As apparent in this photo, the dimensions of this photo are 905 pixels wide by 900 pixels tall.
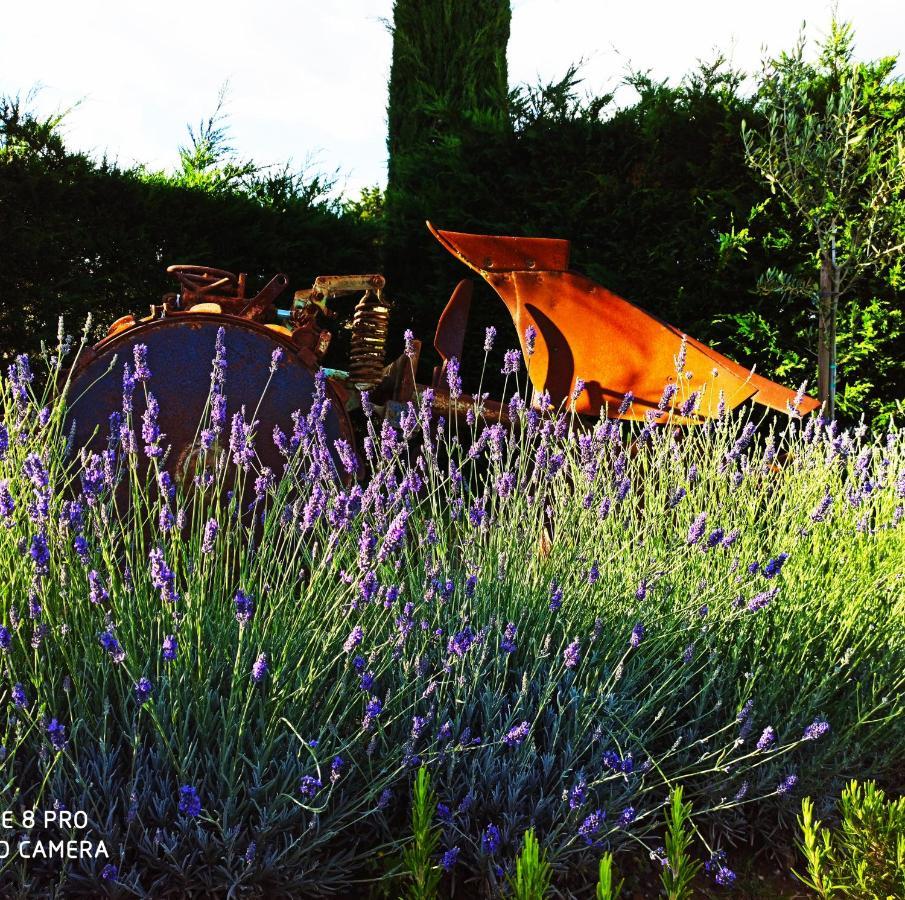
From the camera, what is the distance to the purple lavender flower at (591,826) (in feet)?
6.22

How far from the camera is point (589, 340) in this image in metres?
4.05

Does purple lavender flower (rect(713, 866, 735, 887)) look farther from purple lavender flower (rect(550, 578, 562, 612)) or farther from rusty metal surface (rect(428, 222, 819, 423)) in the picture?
rusty metal surface (rect(428, 222, 819, 423))

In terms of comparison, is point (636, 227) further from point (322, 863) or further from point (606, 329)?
point (322, 863)

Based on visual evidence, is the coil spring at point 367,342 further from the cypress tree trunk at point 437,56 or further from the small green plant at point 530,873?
the cypress tree trunk at point 437,56

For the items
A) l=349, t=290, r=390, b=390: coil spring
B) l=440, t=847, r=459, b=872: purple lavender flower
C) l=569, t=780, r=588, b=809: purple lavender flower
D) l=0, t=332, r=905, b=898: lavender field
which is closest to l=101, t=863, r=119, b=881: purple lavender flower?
l=0, t=332, r=905, b=898: lavender field

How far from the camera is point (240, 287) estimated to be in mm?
4184

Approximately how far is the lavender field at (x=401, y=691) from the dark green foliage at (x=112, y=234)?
132 inches

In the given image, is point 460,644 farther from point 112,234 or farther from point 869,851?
point 112,234

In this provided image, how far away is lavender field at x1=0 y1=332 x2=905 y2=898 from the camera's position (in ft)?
6.22

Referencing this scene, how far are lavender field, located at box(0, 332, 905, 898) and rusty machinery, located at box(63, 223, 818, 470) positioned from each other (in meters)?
0.90

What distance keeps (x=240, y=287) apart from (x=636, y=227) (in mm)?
3061

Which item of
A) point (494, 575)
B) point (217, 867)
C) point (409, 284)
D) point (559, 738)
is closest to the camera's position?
point (217, 867)

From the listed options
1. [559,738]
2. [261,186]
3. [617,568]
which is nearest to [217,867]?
[559,738]

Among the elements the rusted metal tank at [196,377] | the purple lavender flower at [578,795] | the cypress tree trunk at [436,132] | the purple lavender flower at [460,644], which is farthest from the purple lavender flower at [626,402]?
the cypress tree trunk at [436,132]
